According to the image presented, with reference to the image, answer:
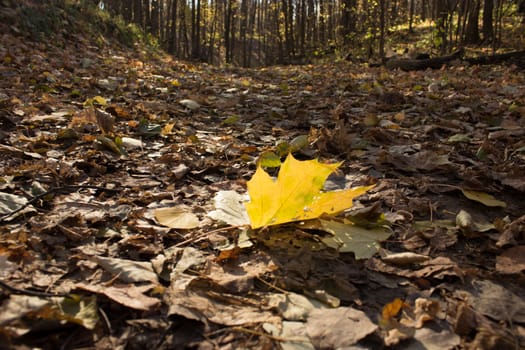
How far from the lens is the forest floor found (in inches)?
34.3

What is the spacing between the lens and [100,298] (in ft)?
3.10

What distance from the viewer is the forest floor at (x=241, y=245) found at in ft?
2.86

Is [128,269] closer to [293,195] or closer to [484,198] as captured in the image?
[293,195]

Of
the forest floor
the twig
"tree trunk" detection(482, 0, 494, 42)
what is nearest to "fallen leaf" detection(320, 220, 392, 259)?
the forest floor

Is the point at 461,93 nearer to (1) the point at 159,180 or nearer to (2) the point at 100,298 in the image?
(1) the point at 159,180

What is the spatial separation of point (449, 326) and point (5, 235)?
127 centimetres

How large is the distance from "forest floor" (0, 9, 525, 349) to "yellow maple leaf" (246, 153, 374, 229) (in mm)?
97

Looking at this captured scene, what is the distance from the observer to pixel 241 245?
121 cm

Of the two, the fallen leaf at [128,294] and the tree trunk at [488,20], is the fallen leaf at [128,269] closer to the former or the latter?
the fallen leaf at [128,294]

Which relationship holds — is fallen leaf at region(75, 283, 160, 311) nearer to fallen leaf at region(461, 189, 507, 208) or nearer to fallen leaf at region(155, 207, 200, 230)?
fallen leaf at region(155, 207, 200, 230)

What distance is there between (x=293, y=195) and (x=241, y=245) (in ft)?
0.77

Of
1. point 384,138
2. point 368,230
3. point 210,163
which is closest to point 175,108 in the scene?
point 210,163

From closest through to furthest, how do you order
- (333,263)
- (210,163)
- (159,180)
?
(333,263), (159,180), (210,163)

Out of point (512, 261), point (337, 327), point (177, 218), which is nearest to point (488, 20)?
point (512, 261)
